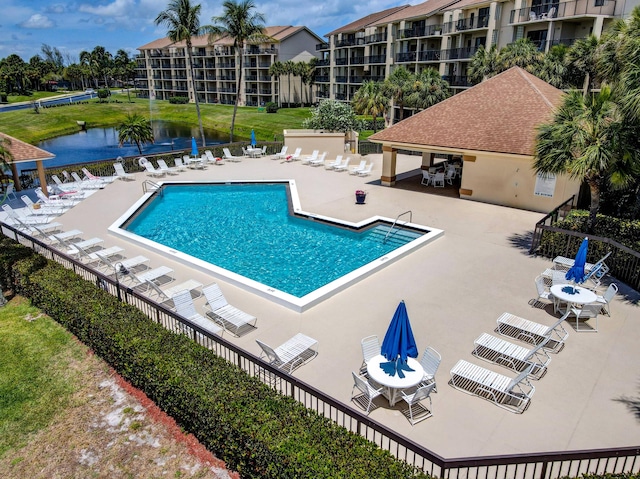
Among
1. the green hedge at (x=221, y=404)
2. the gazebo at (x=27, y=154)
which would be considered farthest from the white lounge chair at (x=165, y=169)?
the green hedge at (x=221, y=404)

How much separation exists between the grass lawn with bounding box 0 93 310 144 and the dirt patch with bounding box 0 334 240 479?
5180 cm

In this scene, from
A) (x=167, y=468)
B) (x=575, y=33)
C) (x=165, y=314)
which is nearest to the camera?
(x=167, y=468)

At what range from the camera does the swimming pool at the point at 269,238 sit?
43.6 feet

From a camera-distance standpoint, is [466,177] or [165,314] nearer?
[165,314]

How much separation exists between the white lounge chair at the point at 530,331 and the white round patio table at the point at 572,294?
0.66 metres

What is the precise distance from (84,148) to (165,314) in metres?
57.5

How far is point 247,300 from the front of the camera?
11461mm

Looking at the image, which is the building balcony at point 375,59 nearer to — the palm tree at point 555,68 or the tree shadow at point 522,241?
the palm tree at point 555,68

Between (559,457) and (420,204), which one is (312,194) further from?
(559,457)

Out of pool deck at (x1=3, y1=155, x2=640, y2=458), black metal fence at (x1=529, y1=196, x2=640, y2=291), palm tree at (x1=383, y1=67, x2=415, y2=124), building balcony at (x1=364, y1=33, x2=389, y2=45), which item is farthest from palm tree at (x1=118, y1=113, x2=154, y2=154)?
building balcony at (x1=364, y1=33, x2=389, y2=45)

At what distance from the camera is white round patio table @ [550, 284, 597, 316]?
399 inches

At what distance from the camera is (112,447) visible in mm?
7020

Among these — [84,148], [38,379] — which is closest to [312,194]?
[38,379]

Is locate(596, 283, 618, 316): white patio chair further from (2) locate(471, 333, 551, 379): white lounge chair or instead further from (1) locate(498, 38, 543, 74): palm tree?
(1) locate(498, 38, 543, 74): palm tree
